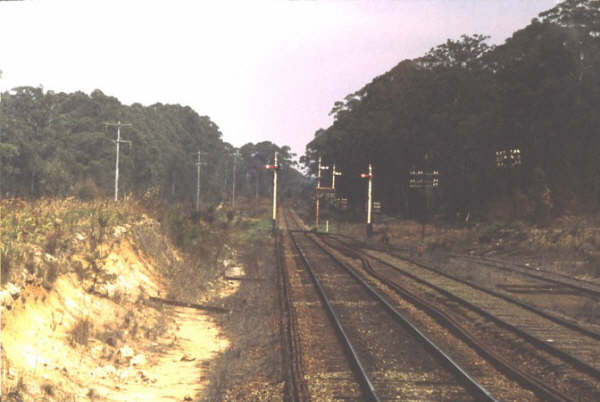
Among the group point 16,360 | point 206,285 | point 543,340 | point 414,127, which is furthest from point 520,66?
point 16,360

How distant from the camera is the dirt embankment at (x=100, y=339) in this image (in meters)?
8.39

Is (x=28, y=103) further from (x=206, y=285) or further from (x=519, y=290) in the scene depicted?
(x=519, y=290)

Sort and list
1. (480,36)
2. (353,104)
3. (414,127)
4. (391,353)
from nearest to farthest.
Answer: (391,353) → (480,36) → (414,127) → (353,104)

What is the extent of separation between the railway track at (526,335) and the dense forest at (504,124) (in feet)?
95.8

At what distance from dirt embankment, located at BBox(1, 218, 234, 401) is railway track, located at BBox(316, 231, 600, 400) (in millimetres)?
5293

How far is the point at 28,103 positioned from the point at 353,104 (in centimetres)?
4791

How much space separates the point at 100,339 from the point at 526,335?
799 centimetres

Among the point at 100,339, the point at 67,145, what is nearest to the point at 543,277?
the point at 100,339

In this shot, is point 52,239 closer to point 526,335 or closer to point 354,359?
point 354,359

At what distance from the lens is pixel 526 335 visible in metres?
12.5

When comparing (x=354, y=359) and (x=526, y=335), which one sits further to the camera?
(x=526, y=335)

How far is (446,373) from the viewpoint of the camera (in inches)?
382

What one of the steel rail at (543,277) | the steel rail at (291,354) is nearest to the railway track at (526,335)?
the steel rail at (543,277)

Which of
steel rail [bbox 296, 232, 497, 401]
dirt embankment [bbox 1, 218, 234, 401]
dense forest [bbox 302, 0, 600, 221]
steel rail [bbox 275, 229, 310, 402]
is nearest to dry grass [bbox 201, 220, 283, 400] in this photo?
steel rail [bbox 275, 229, 310, 402]
